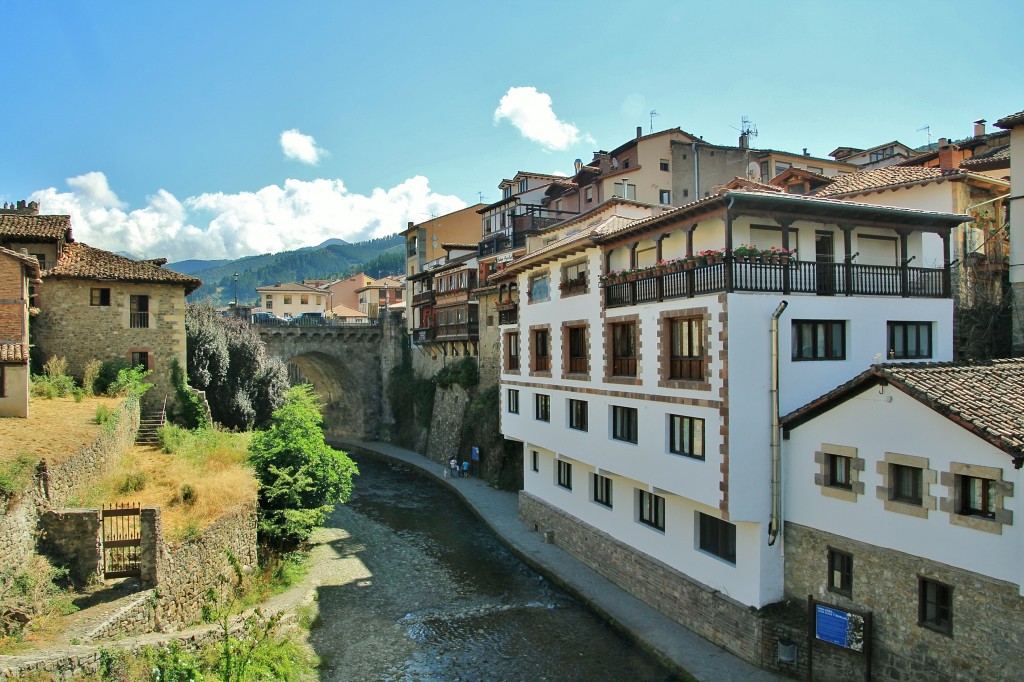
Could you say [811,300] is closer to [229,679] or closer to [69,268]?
[229,679]

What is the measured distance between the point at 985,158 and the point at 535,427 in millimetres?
19274

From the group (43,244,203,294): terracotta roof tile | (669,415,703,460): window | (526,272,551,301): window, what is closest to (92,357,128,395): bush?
(43,244,203,294): terracotta roof tile

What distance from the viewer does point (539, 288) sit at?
2453 cm

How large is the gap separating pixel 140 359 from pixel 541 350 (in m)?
16.8

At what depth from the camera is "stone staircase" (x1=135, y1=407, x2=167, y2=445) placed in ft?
81.4

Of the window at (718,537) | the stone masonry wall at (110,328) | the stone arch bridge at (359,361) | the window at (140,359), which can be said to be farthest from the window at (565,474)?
the stone arch bridge at (359,361)

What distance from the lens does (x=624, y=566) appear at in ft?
63.2

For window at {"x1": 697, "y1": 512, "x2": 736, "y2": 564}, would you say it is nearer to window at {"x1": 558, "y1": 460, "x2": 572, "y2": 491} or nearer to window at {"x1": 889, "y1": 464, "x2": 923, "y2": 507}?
window at {"x1": 889, "y1": 464, "x2": 923, "y2": 507}

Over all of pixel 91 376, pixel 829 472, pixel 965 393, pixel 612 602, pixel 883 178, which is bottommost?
pixel 612 602

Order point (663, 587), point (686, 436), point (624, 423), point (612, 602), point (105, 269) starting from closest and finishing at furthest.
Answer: point (686, 436), point (663, 587), point (612, 602), point (624, 423), point (105, 269)

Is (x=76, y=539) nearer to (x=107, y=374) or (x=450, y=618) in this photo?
(x=450, y=618)

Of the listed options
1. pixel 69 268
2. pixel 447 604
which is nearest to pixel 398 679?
pixel 447 604

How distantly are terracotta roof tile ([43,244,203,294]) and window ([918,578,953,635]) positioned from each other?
2714 cm

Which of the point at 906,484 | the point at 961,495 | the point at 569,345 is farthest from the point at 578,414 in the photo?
the point at 961,495
